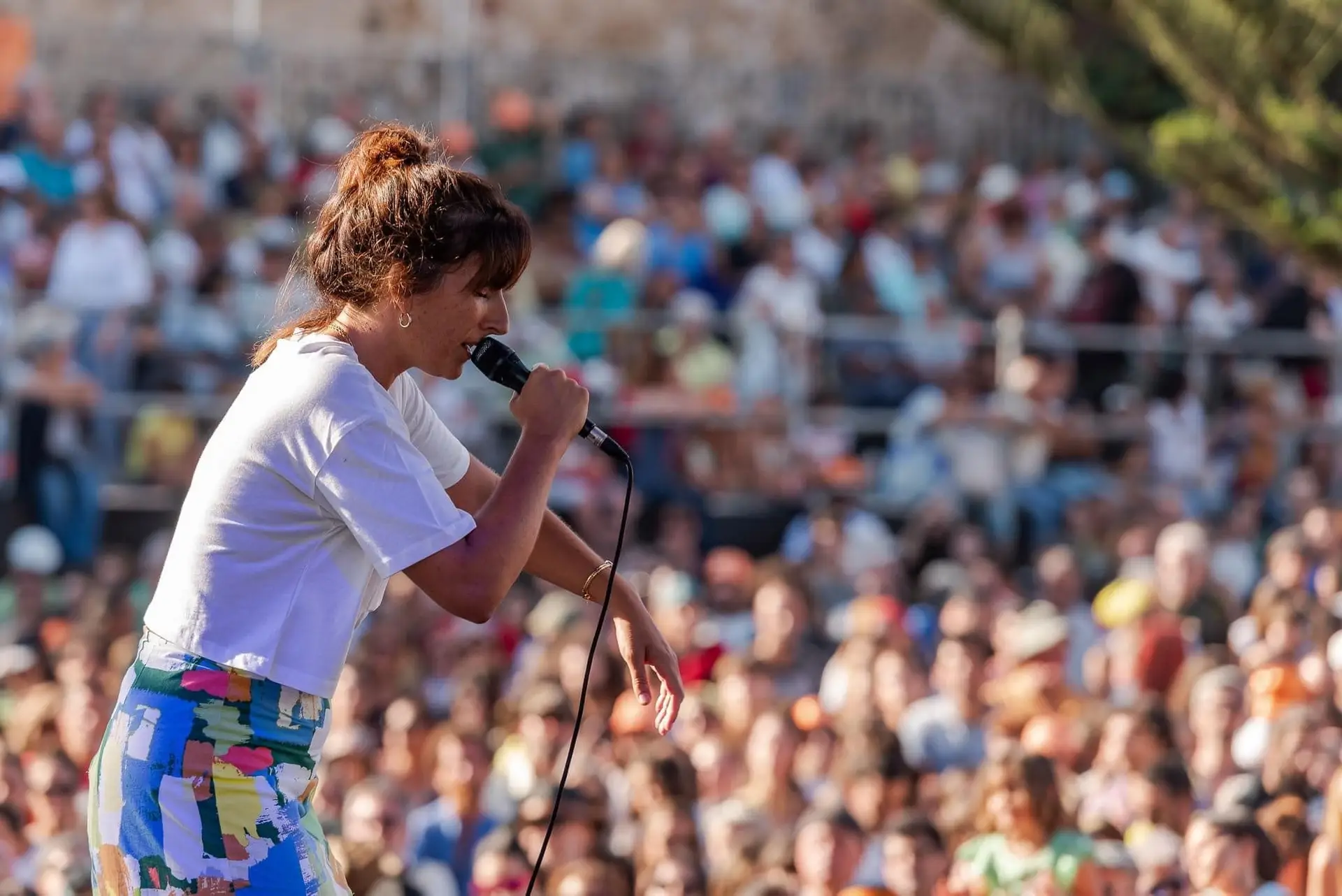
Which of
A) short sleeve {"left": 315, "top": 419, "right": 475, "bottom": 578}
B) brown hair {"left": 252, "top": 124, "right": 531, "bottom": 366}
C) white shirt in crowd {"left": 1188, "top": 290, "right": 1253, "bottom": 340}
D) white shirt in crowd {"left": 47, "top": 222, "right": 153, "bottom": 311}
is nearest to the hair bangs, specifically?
brown hair {"left": 252, "top": 124, "right": 531, "bottom": 366}

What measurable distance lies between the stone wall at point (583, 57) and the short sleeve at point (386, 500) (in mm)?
13141

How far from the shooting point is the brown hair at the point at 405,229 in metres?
3.11

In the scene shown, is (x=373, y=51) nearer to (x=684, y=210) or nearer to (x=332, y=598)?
(x=684, y=210)

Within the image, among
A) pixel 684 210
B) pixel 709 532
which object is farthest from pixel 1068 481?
pixel 684 210

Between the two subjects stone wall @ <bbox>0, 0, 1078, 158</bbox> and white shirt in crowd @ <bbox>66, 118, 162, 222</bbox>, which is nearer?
white shirt in crowd @ <bbox>66, 118, 162, 222</bbox>

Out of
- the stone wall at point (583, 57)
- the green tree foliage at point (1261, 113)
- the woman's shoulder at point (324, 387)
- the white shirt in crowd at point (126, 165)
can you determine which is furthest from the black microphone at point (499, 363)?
the stone wall at point (583, 57)

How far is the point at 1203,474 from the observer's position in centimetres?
1174

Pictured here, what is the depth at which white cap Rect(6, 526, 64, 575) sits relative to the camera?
10.6 m

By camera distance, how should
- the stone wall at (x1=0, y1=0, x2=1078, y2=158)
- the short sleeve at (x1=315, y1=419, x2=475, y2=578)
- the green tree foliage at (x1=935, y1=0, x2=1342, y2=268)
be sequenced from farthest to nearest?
the stone wall at (x1=0, y1=0, x2=1078, y2=158)
the green tree foliage at (x1=935, y1=0, x2=1342, y2=268)
the short sleeve at (x1=315, y1=419, x2=475, y2=578)

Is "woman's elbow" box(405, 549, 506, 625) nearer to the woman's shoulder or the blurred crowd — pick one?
the woman's shoulder

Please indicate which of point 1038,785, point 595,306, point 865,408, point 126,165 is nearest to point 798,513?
point 865,408

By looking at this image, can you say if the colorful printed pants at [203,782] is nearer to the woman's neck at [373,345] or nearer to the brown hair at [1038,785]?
the woman's neck at [373,345]

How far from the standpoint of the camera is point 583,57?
16672mm

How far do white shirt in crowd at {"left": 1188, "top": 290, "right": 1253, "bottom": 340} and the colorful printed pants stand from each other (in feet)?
34.5
